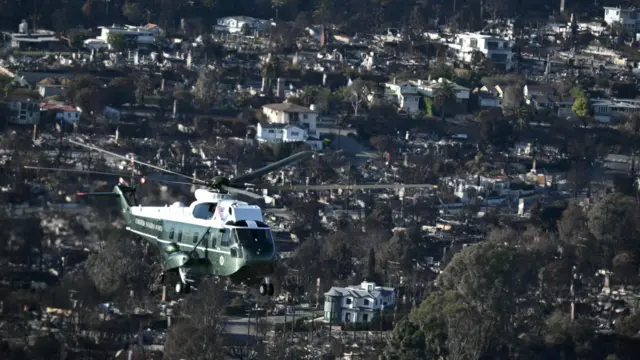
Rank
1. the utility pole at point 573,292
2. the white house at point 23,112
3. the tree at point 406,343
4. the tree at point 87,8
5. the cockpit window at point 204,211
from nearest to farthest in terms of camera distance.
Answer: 1. the cockpit window at point 204,211
2. the tree at point 406,343
3. the utility pole at point 573,292
4. the white house at point 23,112
5. the tree at point 87,8

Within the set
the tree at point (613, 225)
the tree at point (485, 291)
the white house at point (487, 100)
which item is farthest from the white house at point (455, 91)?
the tree at point (485, 291)

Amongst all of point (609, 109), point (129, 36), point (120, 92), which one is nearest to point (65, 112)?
point (120, 92)

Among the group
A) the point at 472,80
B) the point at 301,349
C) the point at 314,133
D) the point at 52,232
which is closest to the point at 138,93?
the point at 314,133

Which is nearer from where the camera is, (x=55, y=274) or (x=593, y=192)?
(x=55, y=274)

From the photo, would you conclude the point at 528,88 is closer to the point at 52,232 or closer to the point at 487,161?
the point at 487,161

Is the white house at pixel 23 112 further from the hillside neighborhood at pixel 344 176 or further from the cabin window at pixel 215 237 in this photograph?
the cabin window at pixel 215 237

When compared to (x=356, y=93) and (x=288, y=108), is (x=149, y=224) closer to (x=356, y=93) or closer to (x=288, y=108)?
(x=288, y=108)
